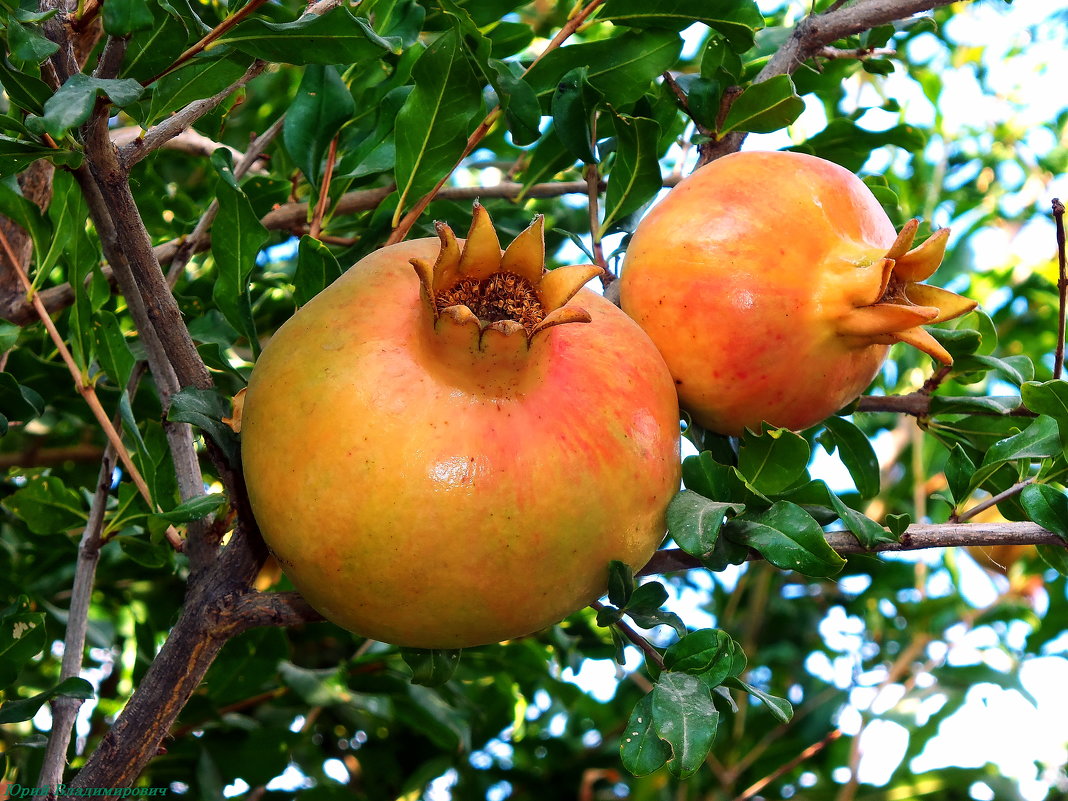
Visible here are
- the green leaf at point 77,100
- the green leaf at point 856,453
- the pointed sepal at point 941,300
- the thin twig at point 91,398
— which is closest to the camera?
the green leaf at point 77,100

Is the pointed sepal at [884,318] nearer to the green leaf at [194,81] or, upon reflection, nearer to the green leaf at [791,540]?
A: the green leaf at [791,540]

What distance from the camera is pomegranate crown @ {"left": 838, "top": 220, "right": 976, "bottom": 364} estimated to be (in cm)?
118

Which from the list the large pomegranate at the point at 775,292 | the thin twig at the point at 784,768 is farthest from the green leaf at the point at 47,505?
the thin twig at the point at 784,768

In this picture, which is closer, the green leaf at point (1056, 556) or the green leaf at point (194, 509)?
the green leaf at point (194, 509)

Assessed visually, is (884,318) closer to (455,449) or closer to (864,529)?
(864,529)

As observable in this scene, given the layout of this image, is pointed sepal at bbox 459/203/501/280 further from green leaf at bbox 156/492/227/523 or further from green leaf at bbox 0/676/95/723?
green leaf at bbox 0/676/95/723

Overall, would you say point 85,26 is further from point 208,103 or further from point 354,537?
point 354,537

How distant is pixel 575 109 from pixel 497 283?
440 millimetres

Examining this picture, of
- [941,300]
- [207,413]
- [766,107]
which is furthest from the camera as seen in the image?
[766,107]

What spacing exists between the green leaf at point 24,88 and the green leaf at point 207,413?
0.32 metres

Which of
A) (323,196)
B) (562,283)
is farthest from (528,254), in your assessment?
(323,196)

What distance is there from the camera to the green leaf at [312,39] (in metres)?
1.04

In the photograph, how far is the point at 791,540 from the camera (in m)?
1.08

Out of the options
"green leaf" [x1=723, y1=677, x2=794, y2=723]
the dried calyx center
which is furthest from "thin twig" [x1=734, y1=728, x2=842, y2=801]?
the dried calyx center
